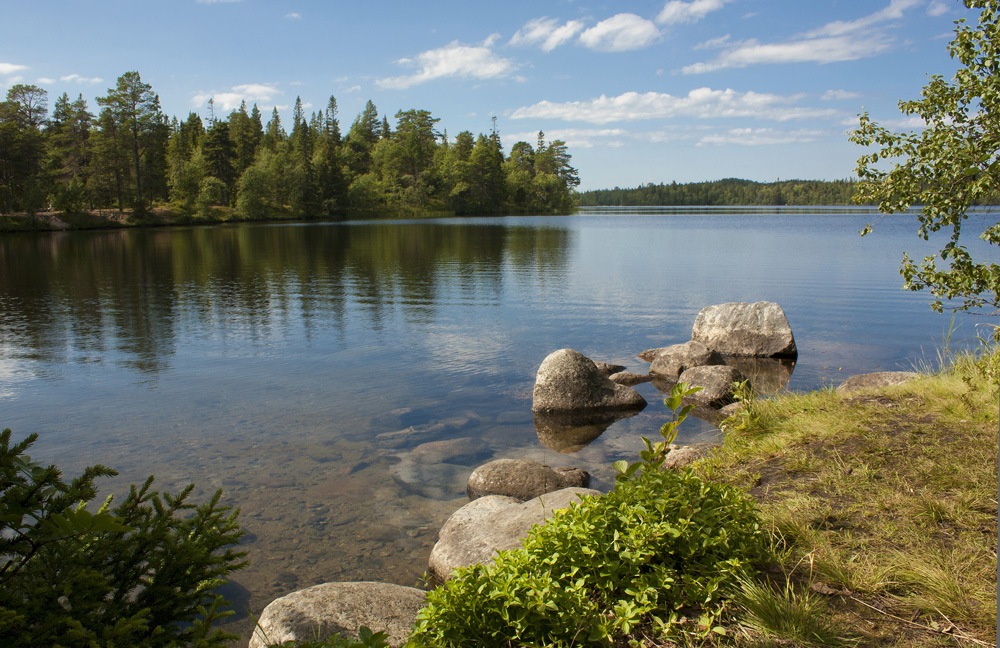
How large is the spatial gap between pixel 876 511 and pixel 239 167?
121m

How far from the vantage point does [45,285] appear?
32375 millimetres

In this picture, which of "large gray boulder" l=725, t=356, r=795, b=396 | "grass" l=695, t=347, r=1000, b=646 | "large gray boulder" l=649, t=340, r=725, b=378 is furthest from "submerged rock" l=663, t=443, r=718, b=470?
"large gray boulder" l=649, t=340, r=725, b=378

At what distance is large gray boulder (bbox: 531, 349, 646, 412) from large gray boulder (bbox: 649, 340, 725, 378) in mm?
2388

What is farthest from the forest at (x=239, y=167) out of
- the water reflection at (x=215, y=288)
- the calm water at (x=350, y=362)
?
the calm water at (x=350, y=362)

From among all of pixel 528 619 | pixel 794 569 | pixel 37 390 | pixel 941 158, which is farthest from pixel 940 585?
pixel 37 390

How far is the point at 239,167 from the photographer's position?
112750mm

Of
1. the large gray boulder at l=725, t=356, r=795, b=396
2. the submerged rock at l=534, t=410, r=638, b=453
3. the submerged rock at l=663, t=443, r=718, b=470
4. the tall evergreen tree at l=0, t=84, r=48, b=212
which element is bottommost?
the submerged rock at l=534, t=410, r=638, b=453

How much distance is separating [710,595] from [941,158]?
5762 mm

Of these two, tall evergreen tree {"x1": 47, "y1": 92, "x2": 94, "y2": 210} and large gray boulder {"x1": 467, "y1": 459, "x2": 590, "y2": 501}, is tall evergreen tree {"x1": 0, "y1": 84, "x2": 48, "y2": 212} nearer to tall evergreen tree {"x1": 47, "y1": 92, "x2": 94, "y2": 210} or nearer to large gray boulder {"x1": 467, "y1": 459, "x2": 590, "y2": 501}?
tall evergreen tree {"x1": 47, "y1": 92, "x2": 94, "y2": 210}

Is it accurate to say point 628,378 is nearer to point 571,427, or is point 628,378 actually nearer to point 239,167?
point 571,427

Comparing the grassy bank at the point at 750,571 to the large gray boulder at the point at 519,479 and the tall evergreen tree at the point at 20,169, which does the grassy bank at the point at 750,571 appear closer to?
the large gray boulder at the point at 519,479

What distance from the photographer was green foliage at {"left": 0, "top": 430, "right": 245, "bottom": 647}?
282cm

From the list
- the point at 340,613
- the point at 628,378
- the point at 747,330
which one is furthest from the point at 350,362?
the point at 340,613

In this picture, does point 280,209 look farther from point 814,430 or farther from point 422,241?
point 814,430
